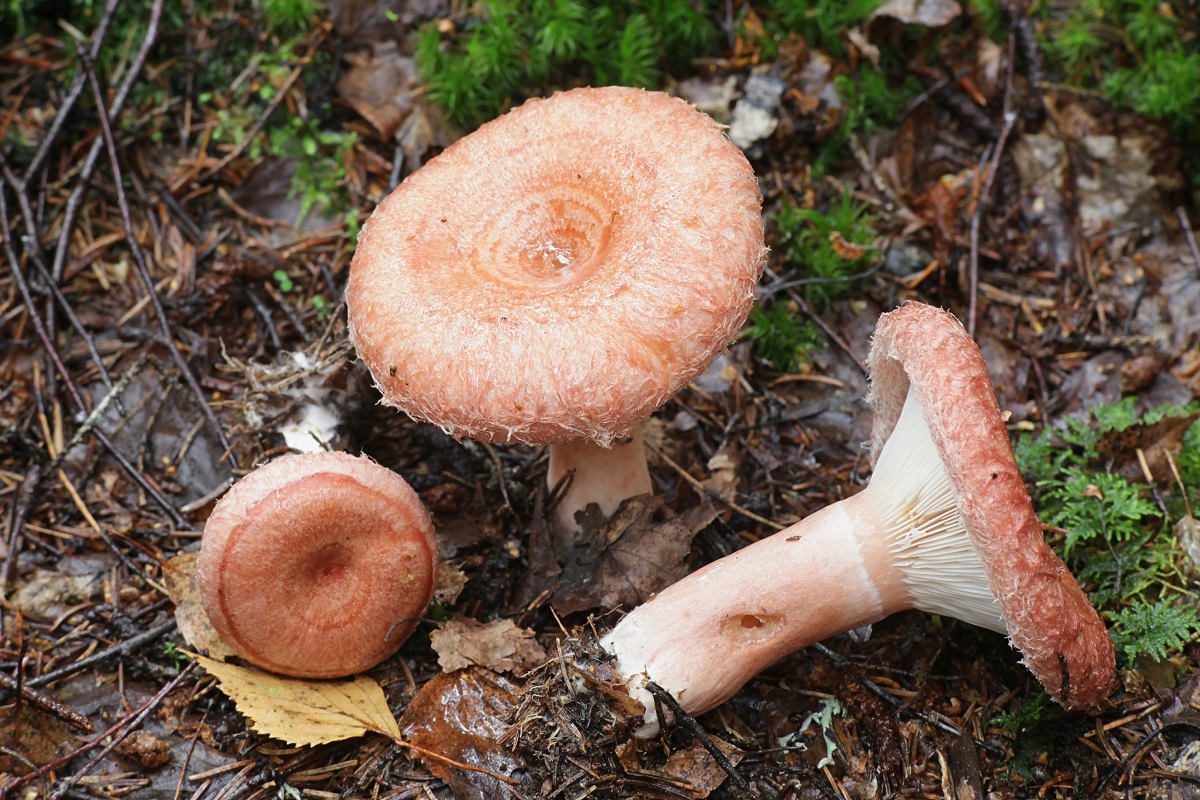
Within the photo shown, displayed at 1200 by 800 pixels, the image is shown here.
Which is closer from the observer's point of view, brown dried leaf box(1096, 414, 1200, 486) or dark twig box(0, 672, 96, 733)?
dark twig box(0, 672, 96, 733)

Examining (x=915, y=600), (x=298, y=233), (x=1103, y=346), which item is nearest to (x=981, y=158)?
(x=1103, y=346)

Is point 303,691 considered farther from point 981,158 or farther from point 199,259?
point 981,158

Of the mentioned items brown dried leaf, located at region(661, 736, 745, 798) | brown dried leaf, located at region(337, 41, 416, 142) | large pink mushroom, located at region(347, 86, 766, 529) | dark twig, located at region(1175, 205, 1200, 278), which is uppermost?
large pink mushroom, located at region(347, 86, 766, 529)

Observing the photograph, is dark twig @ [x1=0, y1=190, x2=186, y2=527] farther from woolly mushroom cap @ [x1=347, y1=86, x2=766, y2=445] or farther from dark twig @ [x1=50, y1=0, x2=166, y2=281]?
woolly mushroom cap @ [x1=347, y1=86, x2=766, y2=445]

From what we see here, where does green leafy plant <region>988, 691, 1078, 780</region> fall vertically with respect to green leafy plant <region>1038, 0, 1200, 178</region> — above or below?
below

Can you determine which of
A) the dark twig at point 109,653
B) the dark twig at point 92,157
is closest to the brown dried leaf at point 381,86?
the dark twig at point 92,157

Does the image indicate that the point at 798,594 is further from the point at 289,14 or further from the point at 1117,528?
the point at 289,14

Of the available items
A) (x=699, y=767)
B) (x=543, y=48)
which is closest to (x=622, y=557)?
(x=699, y=767)

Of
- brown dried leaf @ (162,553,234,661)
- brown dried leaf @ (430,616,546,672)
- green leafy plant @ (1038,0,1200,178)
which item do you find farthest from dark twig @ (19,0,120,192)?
green leafy plant @ (1038,0,1200,178)
